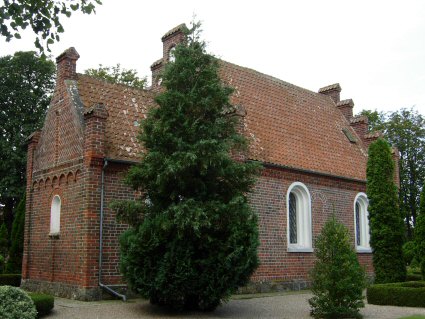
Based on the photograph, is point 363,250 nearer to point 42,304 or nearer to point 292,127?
point 292,127

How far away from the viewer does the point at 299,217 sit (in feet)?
67.8

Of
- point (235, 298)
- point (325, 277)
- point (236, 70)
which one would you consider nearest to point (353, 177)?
point (236, 70)

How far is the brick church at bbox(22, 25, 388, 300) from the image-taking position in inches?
607

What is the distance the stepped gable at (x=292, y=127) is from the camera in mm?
20500

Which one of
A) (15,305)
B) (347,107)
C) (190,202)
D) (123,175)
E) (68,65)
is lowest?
(15,305)

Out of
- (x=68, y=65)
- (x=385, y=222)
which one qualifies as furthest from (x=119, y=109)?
(x=385, y=222)

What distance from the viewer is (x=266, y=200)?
18.9 meters

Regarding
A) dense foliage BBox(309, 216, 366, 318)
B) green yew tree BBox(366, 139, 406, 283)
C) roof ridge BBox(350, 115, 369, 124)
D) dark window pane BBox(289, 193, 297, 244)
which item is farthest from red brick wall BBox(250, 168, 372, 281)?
roof ridge BBox(350, 115, 369, 124)

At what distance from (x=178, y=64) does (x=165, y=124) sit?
1.84 meters

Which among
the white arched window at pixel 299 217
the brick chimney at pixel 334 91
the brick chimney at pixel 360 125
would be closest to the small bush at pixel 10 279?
the white arched window at pixel 299 217

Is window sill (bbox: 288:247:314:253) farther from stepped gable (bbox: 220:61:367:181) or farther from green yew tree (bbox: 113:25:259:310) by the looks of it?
green yew tree (bbox: 113:25:259:310)

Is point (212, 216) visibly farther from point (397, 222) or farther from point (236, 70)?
point (236, 70)

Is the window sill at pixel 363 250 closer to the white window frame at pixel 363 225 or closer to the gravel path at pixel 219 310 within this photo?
the white window frame at pixel 363 225

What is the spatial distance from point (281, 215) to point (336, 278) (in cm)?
712
